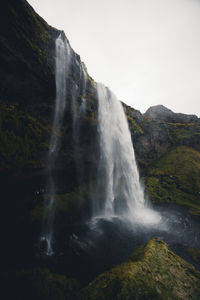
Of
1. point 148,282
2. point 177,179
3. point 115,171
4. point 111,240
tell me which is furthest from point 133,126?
point 148,282

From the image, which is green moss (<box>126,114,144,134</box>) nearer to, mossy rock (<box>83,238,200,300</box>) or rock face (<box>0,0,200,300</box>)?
rock face (<box>0,0,200,300</box>)

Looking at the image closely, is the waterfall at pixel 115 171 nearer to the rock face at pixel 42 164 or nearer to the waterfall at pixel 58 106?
the rock face at pixel 42 164

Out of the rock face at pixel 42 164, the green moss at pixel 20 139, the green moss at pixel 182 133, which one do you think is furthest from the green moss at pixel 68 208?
the green moss at pixel 182 133

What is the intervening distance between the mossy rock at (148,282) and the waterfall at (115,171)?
9310mm

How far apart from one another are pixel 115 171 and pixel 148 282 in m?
13.5

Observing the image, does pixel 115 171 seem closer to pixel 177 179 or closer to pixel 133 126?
pixel 133 126

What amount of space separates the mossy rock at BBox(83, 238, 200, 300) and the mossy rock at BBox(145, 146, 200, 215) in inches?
531

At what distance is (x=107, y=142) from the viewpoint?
16531 mm

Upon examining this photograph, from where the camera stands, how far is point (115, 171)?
17.4 metres

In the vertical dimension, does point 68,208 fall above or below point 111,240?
above

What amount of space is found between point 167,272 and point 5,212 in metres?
9.18

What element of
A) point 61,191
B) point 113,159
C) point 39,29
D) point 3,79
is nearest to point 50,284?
point 61,191

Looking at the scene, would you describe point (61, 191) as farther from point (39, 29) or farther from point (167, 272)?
point (39, 29)

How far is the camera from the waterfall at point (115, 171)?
15006 mm
